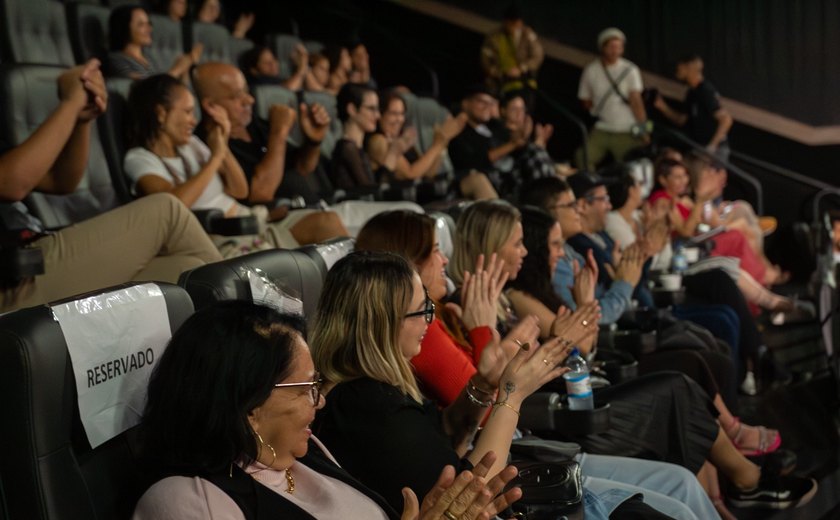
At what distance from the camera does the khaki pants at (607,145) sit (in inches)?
294

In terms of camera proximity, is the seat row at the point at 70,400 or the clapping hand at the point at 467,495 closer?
the seat row at the point at 70,400

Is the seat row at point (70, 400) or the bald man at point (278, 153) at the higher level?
the seat row at point (70, 400)

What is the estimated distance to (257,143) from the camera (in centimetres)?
426

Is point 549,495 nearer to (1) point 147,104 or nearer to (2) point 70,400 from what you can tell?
(2) point 70,400

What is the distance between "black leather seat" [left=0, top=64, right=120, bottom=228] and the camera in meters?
2.96

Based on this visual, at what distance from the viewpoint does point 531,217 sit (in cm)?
315

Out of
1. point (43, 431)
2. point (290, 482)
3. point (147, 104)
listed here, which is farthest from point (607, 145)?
point (43, 431)

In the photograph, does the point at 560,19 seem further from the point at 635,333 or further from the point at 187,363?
the point at 187,363

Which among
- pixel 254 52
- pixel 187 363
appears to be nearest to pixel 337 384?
pixel 187 363

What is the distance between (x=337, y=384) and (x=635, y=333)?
158 centimetres

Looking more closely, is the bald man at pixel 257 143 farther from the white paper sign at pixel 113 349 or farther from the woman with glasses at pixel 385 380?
the white paper sign at pixel 113 349

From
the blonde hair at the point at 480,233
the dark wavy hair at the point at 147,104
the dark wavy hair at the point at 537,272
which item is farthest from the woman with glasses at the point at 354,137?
the blonde hair at the point at 480,233

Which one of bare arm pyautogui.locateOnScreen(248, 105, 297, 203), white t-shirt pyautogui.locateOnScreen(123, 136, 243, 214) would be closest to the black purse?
white t-shirt pyautogui.locateOnScreen(123, 136, 243, 214)

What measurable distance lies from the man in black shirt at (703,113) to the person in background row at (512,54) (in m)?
1.15
